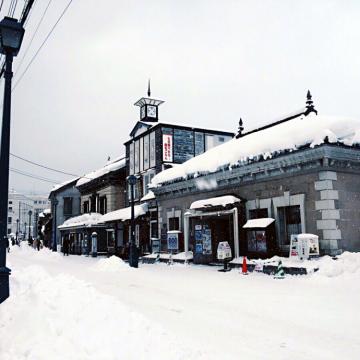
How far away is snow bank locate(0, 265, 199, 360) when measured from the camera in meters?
4.37

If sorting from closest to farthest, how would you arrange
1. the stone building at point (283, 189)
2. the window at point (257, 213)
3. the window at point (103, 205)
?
the stone building at point (283, 189), the window at point (257, 213), the window at point (103, 205)

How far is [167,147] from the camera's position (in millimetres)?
27797

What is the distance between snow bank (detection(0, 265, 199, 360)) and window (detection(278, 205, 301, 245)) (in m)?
10.5

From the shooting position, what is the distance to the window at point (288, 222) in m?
15.1

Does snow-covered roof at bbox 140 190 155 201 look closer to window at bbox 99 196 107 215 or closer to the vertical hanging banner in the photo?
the vertical hanging banner

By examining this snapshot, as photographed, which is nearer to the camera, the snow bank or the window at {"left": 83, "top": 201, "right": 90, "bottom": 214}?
the snow bank

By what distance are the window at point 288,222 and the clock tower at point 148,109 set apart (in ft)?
62.6

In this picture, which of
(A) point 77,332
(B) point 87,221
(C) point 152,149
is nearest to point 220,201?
(C) point 152,149

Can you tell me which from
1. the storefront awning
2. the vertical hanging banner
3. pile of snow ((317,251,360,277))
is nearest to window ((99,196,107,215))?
the vertical hanging banner

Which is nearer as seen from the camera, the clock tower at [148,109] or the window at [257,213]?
the window at [257,213]

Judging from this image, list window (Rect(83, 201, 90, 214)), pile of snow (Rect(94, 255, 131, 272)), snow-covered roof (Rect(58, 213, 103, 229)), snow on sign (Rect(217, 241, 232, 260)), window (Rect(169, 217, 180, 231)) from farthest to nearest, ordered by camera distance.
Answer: window (Rect(83, 201, 90, 214))
snow-covered roof (Rect(58, 213, 103, 229))
window (Rect(169, 217, 180, 231))
pile of snow (Rect(94, 255, 131, 272))
snow on sign (Rect(217, 241, 232, 260))

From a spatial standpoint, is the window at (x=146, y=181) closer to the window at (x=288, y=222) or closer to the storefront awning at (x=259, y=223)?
the storefront awning at (x=259, y=223)

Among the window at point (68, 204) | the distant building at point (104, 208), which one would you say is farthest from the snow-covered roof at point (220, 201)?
the window at point (68, 204)

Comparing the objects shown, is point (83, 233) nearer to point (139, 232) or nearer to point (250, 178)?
point (139, 232)
